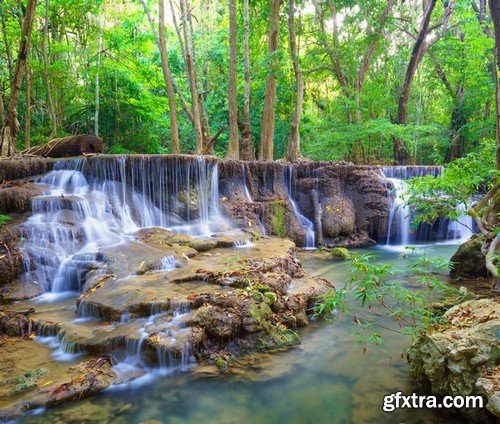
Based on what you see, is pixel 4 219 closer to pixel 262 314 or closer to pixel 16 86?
pixel 16 86

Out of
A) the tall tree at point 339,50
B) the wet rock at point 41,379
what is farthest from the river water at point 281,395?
the tall tree at point 339,50

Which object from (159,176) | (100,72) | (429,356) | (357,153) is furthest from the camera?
(357,153)

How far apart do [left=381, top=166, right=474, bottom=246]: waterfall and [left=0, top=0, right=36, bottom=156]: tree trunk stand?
11.2 m

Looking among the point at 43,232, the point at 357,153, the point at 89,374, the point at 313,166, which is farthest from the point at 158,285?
the point at 357,153

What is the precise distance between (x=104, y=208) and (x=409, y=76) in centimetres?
1407

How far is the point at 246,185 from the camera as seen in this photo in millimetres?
12258

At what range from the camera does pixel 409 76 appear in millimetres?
17047

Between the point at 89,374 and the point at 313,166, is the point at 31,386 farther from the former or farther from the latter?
the point at 313,166

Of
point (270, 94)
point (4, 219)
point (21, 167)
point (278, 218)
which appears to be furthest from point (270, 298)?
point (270, 94)

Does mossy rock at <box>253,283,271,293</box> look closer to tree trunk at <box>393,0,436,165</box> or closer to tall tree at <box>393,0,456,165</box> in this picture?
tall tree at <box>393,0,456,165</box>

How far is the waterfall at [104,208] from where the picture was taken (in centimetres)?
711

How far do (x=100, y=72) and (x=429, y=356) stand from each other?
49.7ft

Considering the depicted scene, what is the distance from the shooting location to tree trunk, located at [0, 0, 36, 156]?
9859 millimetres

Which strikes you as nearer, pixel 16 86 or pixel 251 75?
pixel 16 86
